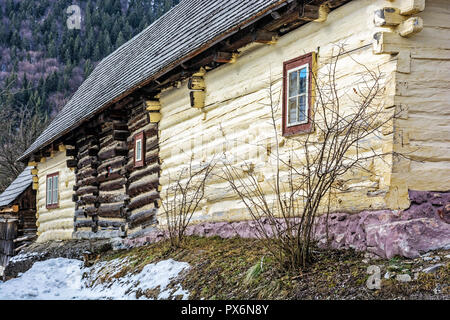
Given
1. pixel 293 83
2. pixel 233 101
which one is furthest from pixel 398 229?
pixel 233 101

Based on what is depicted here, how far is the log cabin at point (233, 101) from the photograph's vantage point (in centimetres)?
692

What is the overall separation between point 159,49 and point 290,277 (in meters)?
7.91

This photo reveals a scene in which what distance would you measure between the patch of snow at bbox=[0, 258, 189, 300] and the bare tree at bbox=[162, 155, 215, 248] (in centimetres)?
93

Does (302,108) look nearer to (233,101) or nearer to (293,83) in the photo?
(293,83)

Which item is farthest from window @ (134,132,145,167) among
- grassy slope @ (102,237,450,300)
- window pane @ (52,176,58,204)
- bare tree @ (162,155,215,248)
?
window pane @ (52,176,58,204)

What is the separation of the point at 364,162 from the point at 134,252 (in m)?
5.72

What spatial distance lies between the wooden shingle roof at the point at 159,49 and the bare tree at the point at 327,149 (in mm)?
1331

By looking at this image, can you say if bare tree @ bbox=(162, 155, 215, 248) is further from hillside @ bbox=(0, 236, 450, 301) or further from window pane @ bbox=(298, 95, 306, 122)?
window pane @ bbox=(298, 95, 306, 122)

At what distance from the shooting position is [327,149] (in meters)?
7.57

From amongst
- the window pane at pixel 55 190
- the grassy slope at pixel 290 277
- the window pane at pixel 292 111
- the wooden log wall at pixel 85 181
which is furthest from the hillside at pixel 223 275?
the window pane at pixel 55 190

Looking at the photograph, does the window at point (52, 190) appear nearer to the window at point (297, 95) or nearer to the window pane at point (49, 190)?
the window pane at point (49, 190)

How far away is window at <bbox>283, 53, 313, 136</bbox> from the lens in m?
8.05

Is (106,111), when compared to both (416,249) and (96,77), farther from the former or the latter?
(416,249)

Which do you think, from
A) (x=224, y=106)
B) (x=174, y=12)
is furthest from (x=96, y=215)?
(x=224, y=106)
